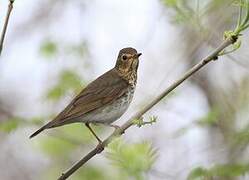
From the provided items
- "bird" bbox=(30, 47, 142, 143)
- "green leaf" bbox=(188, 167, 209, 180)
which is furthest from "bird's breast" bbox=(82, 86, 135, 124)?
"green leaf" bbox=(188, 167, 209, 180)

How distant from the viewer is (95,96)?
5094 millimetres

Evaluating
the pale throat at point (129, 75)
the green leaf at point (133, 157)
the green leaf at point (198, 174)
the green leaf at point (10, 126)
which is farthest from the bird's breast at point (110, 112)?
the green leaf at point (133, 157)

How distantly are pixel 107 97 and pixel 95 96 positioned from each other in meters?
0.11

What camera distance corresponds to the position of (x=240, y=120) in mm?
5016

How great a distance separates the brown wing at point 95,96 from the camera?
4.78 meters

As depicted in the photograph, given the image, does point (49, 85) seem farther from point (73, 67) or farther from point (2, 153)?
point (2, 153)

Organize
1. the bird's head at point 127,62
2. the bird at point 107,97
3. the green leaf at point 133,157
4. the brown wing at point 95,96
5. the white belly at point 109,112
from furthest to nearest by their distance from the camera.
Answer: the bird's head at point 127,62, the white belly at point 109,112, the bird at point 107,97, the brown wing at point 95,96, the green leaf at point 133,157

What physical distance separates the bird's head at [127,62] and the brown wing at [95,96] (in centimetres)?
7

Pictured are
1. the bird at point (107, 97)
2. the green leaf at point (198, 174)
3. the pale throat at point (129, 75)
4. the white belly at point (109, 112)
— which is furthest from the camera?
the pale throat at point (129, 75)

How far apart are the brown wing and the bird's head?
69 millimetres

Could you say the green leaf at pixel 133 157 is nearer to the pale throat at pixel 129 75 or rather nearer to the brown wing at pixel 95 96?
the brown wing at pixel 95 96

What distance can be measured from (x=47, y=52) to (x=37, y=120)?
4.66 feet

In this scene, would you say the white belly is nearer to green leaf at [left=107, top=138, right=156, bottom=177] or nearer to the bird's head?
the bird's head

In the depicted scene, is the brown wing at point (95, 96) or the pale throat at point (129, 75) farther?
the pale throat at point (129, 75)
